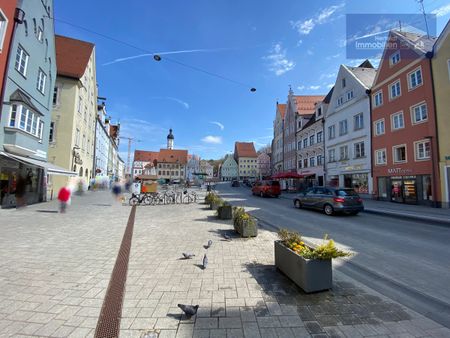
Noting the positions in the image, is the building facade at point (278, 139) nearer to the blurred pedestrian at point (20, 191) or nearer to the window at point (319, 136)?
the window at point (319, 136)

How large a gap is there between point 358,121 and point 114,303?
2880 cm

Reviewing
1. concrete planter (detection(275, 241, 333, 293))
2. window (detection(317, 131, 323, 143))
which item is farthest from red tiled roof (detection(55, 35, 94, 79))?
window (detection(317, 131, 323, 143))

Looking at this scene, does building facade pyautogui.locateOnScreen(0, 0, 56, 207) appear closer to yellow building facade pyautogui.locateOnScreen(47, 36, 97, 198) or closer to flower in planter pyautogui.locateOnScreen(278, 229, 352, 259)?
yellow building facade pyautogui.locateOnScreen(47, 36, 97, 198)

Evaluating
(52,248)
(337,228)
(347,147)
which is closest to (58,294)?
(52,248)

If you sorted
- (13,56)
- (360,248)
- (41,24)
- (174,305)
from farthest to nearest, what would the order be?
(41,24) < (13,56) < (360,248) < (174,305)

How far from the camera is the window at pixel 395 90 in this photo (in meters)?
20.2

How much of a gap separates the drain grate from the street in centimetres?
444

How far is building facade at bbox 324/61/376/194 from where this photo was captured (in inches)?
950

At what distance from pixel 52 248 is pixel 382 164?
25.3 meters

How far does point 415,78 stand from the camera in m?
18.6

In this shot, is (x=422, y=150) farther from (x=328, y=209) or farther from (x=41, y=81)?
(x=41, y=81)

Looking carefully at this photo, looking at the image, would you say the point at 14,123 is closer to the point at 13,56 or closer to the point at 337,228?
the point at 13,56

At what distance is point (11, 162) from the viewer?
532 inches

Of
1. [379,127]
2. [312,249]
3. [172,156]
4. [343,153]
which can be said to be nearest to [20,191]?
[312,249]
